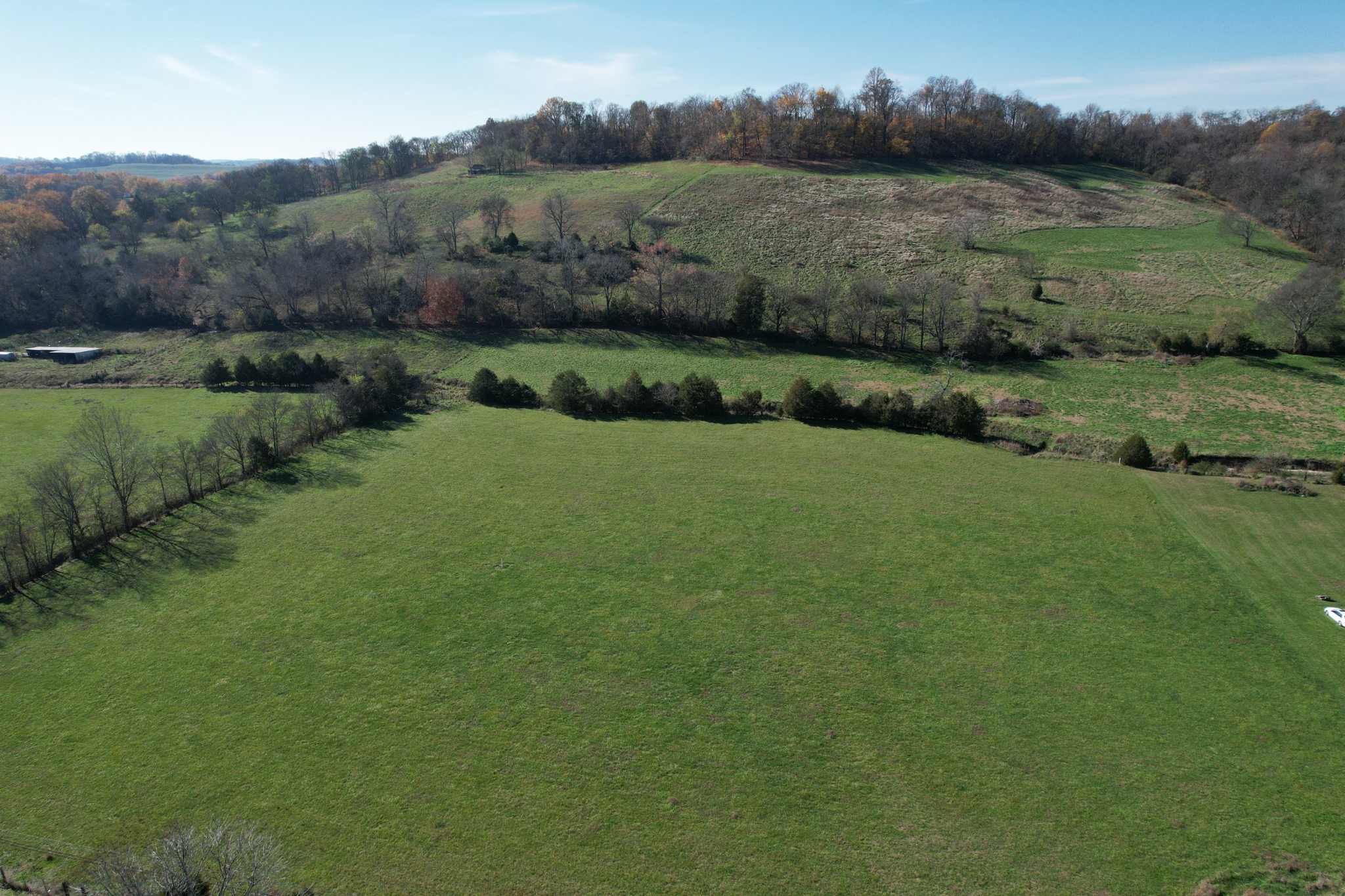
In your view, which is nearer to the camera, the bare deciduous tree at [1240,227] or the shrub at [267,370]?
the shrub at [267,370]

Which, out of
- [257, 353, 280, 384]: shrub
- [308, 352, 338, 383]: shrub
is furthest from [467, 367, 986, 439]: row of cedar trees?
[257, 353, 280, 384]: shrub

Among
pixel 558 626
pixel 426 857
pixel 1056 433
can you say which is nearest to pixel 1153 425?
pixel 1056 433

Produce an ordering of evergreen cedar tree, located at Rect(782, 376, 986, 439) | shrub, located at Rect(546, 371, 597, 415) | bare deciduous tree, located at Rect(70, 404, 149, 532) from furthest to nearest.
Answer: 1. shrub, located at Rect(546, 371, 597, 415)
2. evergreen cedar tree, located at Rect(782, 376, 986, 439)
3. bare deciduous tree, located at Rect(70, 404, 149, 532)

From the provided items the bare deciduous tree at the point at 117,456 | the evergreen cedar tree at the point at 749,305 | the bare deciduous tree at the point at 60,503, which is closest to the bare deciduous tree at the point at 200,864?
the bare deciduous tree at the point at 60,503

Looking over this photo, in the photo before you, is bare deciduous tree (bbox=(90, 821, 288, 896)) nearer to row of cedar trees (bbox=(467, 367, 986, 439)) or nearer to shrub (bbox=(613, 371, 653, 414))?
row of cedar trees (bbox=(467, 367, 986, 439))

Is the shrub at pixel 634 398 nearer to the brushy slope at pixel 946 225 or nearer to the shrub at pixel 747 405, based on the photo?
the shrub at pixel 747 405

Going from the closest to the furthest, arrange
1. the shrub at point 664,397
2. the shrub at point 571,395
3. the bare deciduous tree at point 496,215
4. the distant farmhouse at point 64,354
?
1. the shrub at point 664,397
2. the shrub at point 571,395
3. the distant farmhouse at point 64,354
4. the bare deciduous tree at point 496,215
